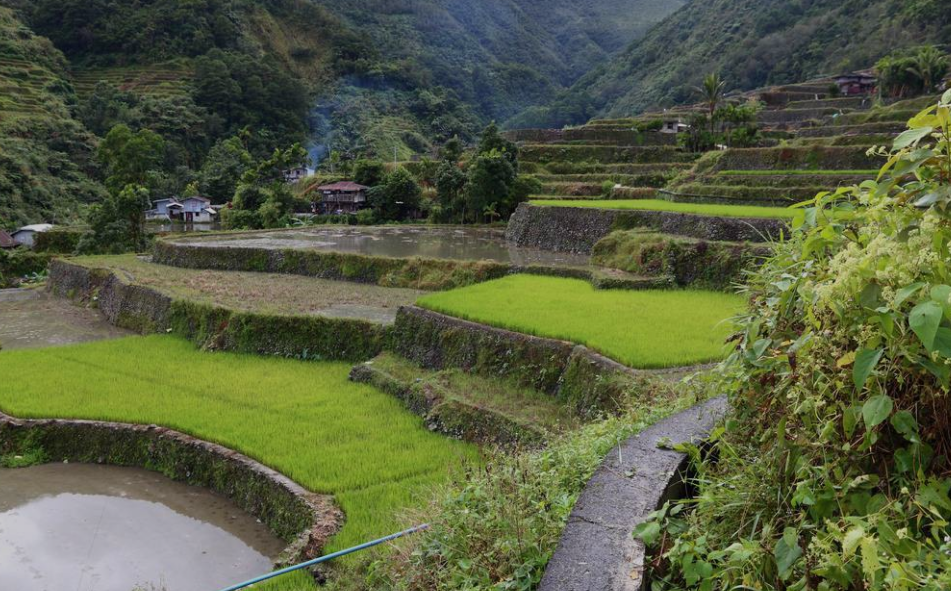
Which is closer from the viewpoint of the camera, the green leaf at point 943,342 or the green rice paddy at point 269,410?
the green leaf at point 943,342

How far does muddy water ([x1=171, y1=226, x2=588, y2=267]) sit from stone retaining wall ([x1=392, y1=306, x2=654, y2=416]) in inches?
245

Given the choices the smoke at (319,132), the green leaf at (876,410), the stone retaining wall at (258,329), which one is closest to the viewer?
the green leaf at (876,410)

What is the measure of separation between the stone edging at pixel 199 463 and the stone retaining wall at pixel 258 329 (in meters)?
3.58

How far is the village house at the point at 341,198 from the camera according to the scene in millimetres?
34031

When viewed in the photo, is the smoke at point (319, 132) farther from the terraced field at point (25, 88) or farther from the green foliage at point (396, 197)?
the green foliage at point (396, 197)

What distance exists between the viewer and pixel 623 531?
6.57 ft

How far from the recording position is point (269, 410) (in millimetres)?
8406

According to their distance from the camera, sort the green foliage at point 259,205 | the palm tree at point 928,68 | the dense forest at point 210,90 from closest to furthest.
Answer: the palm tree at point 928,68 < the green foliage at point 259,205 < the dense forest at point 210,90

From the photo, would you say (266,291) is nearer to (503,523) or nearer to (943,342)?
(503,523)

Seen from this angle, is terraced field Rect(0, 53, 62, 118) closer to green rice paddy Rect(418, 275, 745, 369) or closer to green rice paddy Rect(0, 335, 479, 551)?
green rice paddy Rect(0, 335, 479, 551)

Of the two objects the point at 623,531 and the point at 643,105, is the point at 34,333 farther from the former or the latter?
the point at 643,105

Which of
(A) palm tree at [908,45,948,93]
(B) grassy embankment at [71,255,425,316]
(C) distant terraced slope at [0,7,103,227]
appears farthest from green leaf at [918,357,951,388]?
(C) distant terraced slope at [0,7,103,227]

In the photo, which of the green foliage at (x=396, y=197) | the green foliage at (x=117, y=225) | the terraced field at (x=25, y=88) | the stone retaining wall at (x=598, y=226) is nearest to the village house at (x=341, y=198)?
the green foliage at (x=396, y=197)

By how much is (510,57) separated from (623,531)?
104m
